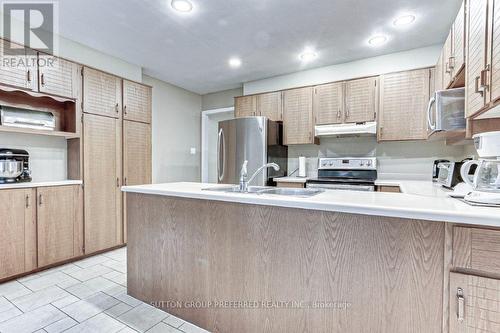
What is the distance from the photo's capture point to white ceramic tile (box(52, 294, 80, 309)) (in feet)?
6.41

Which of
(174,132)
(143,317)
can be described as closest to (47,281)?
(143,317)

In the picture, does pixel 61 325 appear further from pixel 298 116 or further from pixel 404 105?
pixel 404 105

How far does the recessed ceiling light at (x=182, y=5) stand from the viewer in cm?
217

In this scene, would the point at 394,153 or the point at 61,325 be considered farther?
the point at 394,153

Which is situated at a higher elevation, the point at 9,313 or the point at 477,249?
the point at 477,249

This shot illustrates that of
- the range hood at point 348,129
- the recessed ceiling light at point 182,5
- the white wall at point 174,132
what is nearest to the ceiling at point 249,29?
the recessed ceiling light at point 182,5

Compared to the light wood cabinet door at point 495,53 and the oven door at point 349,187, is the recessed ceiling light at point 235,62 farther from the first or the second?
the light wood cabinet door at point 495,53

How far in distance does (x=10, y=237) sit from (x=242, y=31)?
3053 millimetres

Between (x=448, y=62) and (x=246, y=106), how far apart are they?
2.70 metres

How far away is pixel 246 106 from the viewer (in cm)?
412

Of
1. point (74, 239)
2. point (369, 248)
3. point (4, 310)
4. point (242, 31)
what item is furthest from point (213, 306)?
point (242, 31)

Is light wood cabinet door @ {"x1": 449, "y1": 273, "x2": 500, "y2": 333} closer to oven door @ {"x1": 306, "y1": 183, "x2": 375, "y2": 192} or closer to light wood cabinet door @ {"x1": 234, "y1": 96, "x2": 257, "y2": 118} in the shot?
oven door @ {"x1": 306, "y1": 183, "x2": 375, "y2": 192}

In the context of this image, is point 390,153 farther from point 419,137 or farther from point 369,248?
point 369,248

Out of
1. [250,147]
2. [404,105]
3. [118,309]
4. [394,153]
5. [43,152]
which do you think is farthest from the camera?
[250,147]
